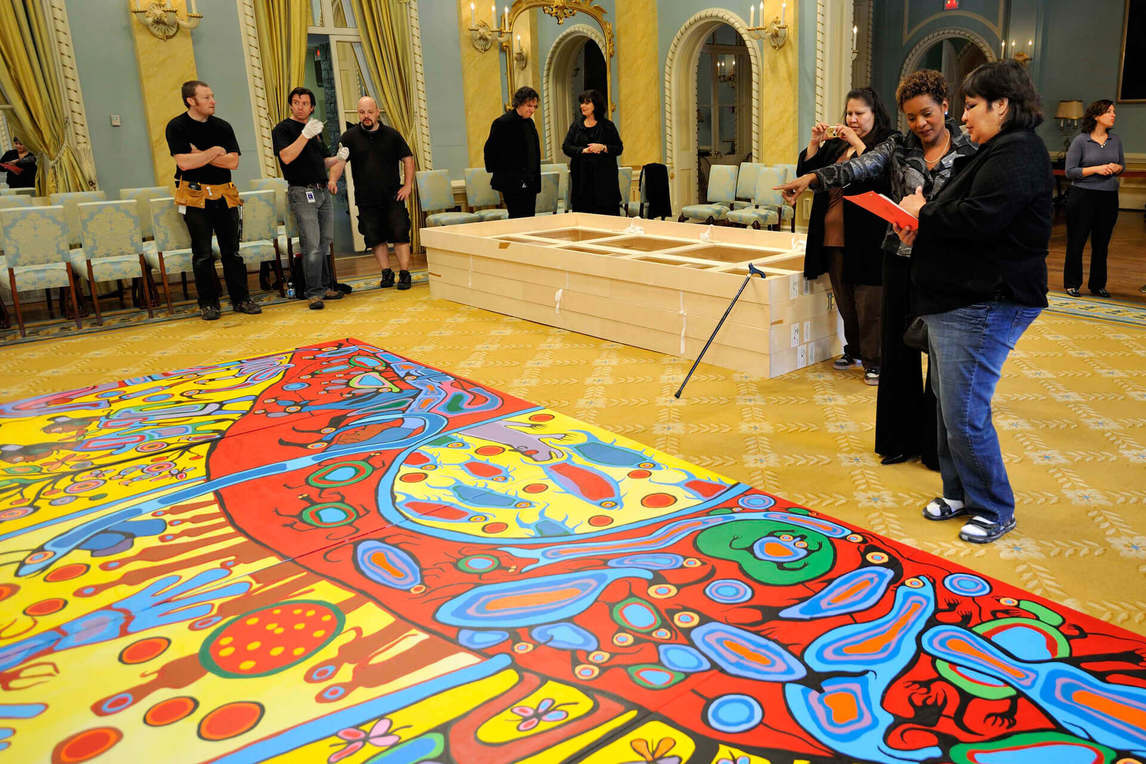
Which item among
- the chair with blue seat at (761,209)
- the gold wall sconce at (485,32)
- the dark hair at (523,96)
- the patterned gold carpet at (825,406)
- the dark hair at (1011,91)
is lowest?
the patterned gold carpet at (825,406)

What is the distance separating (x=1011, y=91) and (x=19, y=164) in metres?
8.87

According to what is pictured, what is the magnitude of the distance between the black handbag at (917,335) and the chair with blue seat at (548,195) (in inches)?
257

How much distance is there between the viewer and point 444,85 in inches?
415

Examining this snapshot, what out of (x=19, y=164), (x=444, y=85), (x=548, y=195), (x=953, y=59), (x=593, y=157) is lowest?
(x=548, y=195)

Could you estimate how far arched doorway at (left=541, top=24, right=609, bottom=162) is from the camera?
1245 cm

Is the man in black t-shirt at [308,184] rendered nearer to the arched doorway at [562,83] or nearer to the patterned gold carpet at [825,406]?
the patterned gold carpet at [825,406]

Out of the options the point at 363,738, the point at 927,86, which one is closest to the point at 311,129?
the point at 927,86

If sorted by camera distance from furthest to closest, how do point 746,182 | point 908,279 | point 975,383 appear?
point 746,182
point 908,279
point 975,383

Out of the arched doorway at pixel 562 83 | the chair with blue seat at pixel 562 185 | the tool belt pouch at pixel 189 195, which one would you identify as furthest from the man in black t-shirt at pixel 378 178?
the arched doorway at pixel 562 83

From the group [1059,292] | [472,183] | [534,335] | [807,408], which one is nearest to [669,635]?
[807,408]

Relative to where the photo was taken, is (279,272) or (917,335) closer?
(917,335)

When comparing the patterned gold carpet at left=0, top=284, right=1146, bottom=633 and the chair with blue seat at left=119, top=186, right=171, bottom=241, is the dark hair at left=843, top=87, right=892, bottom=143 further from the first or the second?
the chair with blue seat at left=119, top=186, right=171, bottom=241

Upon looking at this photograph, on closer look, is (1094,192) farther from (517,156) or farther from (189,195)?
(189,195)

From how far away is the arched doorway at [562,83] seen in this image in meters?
12.5
